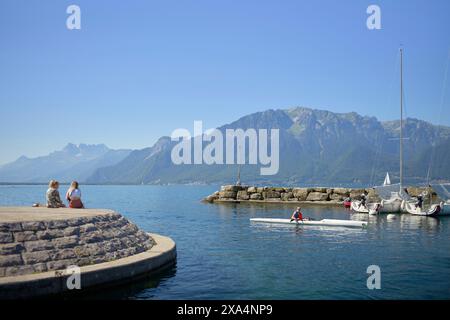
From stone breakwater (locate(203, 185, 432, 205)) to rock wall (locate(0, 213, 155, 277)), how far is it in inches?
2349

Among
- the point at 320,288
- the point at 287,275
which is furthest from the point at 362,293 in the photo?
the point at 287,275

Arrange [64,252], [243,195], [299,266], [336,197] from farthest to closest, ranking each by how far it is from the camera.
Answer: [243,195], [336,197], [299,266], [64,252]

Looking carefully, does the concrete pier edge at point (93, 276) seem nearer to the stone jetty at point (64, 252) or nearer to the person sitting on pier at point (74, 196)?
the stone jetty at point (64, 252)

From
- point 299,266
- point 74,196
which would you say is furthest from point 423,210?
point 74,196

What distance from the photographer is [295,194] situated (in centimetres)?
8481

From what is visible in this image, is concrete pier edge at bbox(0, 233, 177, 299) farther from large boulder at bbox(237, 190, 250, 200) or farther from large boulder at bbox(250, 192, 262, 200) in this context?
large boulder at bbox(237, 190, 250, 200)

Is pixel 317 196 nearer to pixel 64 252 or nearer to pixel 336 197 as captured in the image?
pixel 336 197

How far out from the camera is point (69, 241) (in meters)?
18.1

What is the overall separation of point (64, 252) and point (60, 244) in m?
0.45

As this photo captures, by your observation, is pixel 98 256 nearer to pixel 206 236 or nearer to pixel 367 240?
pixel 206 236

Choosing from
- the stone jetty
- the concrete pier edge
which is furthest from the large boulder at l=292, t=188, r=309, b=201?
the stone jetty

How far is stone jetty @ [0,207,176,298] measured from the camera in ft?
50.9

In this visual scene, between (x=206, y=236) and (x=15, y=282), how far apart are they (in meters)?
23.3

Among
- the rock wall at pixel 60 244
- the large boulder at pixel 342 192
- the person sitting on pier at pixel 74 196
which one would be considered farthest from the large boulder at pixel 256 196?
the rock wall at pixel 60 244
